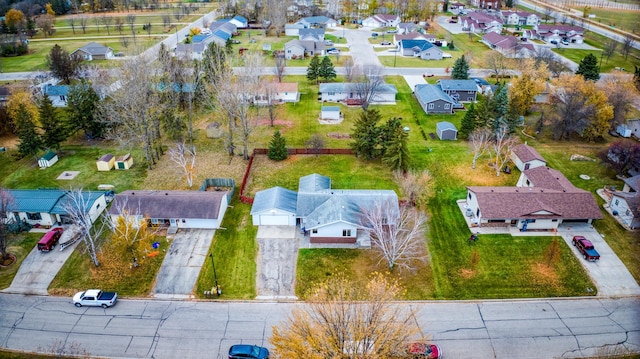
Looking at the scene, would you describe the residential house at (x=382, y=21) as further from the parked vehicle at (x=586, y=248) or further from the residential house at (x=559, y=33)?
the parked vehicle at (x=586, y=248)

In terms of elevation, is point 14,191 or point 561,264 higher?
point 14,191

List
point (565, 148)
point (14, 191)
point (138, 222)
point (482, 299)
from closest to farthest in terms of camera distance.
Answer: point (482, 299) < point (138, 222) < point (14, 191) < point (565, 148)

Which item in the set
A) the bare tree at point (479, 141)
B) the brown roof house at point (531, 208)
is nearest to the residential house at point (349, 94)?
the bare tree at point (479, 141)

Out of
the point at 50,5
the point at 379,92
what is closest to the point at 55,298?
the point at 379,92

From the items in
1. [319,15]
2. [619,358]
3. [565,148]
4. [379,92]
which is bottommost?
[619,358]

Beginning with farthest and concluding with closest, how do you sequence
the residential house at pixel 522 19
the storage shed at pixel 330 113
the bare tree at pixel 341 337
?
the residential house at pixel 522 19, the storage shed at pixel 330 113, the bare tree at pixel 341 337

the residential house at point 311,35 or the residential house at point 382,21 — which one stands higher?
the residential house at point 382,21

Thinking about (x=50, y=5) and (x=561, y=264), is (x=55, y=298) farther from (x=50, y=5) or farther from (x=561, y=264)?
(x=50, y=5)
